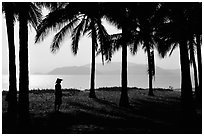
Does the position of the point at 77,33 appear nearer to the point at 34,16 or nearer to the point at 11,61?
the point at 34,16

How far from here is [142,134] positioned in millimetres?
9422

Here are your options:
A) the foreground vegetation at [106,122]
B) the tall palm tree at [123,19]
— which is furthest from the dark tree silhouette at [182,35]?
the tall palm tree at [123,19]

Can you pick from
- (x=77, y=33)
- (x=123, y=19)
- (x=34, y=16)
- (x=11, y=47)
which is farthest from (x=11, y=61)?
(x=77, y=33)

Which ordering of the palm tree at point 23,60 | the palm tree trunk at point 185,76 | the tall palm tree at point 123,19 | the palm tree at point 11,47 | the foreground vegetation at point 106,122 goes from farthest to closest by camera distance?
1. the tall palm tree at point 123,19
2. the palm tree trunk at point 185,76
3. the palm tree at point 11,47
4. the foreground vegetation at point 106,122
5. the palm tree at point 23,60

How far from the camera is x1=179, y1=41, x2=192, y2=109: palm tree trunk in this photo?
38.9 feet

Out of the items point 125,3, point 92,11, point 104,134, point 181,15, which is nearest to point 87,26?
point 92,11

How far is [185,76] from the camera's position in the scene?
1191 cm

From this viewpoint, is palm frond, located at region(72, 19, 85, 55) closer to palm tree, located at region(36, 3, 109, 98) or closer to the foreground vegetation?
palm tree, located at region(36, 3, 109, 98)

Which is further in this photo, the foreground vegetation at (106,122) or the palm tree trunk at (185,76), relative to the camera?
the palm tree trunk at (185,76)

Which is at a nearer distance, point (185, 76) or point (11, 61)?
point (11, 61)

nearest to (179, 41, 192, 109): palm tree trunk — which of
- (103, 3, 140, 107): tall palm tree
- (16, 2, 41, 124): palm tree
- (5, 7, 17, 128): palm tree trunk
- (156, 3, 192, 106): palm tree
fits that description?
(156, 3, 192, 106): palm tree

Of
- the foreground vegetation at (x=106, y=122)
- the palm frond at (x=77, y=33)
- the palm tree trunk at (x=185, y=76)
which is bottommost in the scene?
the foreground vegetation at (x=106, y=122)

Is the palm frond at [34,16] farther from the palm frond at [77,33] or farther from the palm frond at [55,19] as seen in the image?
the palm frond at [77,33]

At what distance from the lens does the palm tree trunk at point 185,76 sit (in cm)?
1184
